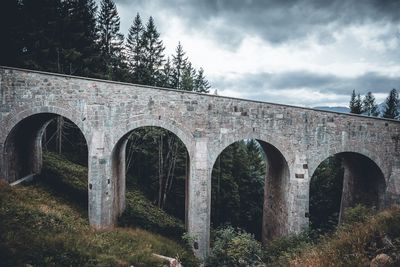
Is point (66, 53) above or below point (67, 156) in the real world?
above

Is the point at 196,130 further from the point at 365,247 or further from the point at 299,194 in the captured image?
the point at 365,247

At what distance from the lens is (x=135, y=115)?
1066 centimetres

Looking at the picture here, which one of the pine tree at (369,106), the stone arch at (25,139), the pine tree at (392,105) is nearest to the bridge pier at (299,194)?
the stone arch at (25,139)

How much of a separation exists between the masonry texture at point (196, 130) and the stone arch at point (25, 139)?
0.15 feet

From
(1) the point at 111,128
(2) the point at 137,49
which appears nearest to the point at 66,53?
(2) the point at 137,49

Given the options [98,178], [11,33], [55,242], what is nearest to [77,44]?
[11,33]

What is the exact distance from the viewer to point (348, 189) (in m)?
15.1

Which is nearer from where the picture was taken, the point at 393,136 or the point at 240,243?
the point at 240,243

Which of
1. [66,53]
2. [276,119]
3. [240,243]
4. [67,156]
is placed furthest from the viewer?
[67,156]

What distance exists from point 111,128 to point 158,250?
211 inches

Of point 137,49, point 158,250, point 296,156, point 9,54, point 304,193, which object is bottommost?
point 158,250

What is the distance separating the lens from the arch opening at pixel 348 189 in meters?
12.8

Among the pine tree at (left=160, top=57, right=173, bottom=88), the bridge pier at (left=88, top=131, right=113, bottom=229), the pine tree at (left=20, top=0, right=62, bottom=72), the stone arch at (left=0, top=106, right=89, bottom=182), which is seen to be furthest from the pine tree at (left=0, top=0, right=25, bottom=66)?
the pine tree at (left=160, top=57, right=173, bottom=88)

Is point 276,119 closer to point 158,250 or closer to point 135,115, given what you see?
point 135,115
